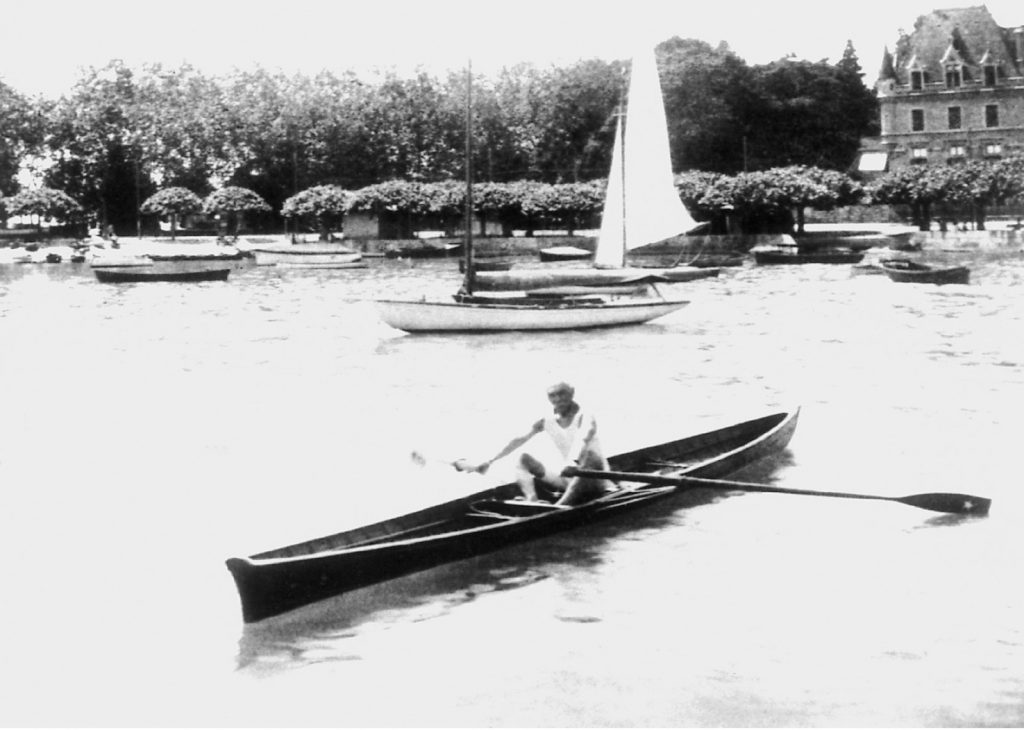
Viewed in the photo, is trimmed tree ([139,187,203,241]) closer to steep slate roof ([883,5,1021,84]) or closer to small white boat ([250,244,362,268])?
small white boat ([250,244,362,268])

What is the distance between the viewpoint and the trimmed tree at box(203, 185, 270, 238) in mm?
70312

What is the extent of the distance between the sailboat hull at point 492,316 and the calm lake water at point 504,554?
7.12ft

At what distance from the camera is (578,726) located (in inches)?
351

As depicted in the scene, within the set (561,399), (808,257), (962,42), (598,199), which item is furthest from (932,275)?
(561,399)

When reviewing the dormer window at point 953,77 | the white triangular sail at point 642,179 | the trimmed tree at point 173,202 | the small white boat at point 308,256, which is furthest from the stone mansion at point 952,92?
the trimmed tree at point 173,202

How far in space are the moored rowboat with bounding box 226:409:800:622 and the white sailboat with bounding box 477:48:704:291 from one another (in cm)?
2397

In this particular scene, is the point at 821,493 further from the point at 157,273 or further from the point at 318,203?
the point at 318,203

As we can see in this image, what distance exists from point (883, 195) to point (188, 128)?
3696cm

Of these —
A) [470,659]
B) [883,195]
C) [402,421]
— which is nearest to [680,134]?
[883,195]

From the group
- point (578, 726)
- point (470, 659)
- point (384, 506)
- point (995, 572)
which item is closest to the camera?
point (578, 726)

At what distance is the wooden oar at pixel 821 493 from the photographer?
12974mm

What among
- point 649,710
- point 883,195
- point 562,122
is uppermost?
point 562,122

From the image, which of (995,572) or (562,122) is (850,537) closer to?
(995,572)

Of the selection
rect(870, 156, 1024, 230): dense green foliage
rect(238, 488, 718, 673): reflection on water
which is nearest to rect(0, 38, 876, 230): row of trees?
rect(870, 156, 1024, 230): dense green foliage
